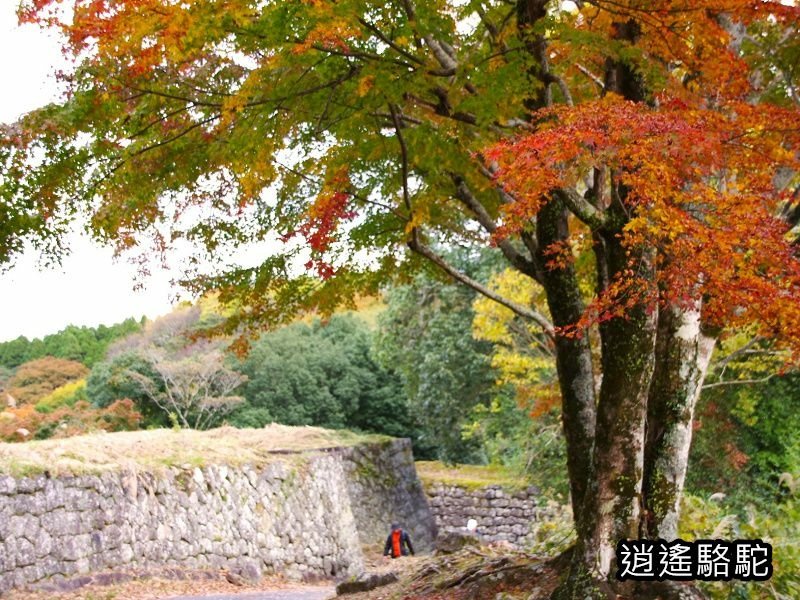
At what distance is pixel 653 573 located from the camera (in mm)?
6008

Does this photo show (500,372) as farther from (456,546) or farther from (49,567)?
(49,567)

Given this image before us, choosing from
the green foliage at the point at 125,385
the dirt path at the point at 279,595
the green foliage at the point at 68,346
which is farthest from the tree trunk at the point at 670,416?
the green foliage at the point at 68,346

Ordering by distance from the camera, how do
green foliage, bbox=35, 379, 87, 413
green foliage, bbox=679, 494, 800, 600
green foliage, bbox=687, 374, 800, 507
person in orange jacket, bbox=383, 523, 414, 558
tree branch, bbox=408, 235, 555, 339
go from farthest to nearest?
green foliage, bbox=35, 379, 87, 413 < green foliage, bbox=687, 374, 800, 507 < person in orange jacket, bbox=383, 523, 414, 558 < tree branch, bbox=408, 235, 555, 339 < green foliage, bbox=679, 494, 800, 600

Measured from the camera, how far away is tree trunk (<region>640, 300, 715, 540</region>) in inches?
247

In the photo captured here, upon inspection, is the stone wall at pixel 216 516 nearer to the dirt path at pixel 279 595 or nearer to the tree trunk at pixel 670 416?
the dirt path at pixel 279 595

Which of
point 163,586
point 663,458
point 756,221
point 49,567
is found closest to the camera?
point 756,221

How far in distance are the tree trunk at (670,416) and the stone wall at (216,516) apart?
6.69m

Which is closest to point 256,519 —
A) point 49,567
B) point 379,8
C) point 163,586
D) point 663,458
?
point 163,586

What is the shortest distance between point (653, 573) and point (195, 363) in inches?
757

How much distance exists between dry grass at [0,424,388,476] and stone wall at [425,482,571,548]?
344cm

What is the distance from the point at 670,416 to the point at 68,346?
30655 millimetres

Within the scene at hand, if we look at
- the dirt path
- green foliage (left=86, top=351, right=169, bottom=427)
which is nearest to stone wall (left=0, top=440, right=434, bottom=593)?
the dirt path

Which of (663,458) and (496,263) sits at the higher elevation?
(496,263)

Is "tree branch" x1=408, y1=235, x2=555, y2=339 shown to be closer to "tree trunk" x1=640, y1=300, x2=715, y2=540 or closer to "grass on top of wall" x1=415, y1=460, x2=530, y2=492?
"tree trunk" x1=640, y1=300, x2=715, y2=540
